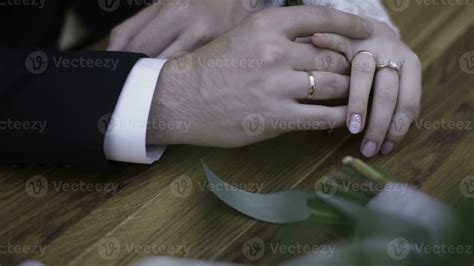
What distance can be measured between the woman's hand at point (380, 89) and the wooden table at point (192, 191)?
0.9 inches

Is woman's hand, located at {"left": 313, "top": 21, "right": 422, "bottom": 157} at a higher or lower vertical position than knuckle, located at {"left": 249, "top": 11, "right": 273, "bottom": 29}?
lower

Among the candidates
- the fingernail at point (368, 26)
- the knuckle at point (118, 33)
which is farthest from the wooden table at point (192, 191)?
the knuckle at point (118, 33)

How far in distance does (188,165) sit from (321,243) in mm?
232

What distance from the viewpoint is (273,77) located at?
0.87 m

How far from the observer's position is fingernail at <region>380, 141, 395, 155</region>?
A: 2.90ft

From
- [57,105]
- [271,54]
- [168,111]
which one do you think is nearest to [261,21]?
[271,54]

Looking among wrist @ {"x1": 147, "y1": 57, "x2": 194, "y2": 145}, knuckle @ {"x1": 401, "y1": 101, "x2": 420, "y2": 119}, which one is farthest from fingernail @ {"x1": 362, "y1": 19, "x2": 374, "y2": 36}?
wrist @ {"x1": 147, "y1": 57, "x2": 194, "y2": 145}

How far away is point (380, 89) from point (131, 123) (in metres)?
0.31

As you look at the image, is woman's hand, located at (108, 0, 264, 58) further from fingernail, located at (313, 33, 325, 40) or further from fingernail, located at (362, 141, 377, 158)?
fingernail, located at (362, 141, 377, 158)

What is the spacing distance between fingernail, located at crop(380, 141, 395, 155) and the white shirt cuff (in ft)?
0.94

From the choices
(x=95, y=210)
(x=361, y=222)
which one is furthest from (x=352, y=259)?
(x=95, y=210)

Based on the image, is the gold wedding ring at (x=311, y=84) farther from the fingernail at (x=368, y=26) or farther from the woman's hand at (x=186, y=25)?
the woman's hand at (x=186, y=25)

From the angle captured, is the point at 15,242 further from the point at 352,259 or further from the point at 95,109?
the point at 352,259

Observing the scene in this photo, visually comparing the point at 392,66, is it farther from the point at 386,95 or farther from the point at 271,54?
the point at 271,54
